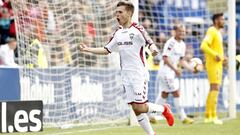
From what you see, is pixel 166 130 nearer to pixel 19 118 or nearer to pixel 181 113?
pixel 181 113

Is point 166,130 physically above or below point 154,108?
below

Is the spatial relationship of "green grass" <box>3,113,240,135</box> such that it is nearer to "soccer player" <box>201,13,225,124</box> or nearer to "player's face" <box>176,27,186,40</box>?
"soccer player" <box>201,13,225,124</box>

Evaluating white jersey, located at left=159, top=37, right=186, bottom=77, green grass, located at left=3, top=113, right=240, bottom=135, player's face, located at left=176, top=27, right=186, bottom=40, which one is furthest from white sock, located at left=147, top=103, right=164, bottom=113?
player's face, located at left=176, top=27, right=186, bottom=40

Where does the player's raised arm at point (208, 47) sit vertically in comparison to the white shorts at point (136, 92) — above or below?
above

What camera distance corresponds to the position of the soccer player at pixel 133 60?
1112 cm

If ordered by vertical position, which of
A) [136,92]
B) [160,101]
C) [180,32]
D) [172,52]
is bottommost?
[160,101]

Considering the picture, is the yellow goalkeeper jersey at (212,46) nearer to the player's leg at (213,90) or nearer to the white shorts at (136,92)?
the player's leg at (213,90)

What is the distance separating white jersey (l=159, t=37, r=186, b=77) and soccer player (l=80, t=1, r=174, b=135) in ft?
14.8

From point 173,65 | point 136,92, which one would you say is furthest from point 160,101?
point 136,92

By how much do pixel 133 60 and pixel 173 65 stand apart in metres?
4.67

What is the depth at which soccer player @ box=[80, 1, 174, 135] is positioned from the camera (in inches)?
438

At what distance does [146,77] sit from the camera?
11.3 meters

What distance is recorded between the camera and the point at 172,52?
1602 centimetres

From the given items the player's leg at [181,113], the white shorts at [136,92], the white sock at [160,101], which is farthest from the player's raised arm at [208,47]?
the white shorts at [136,92]
